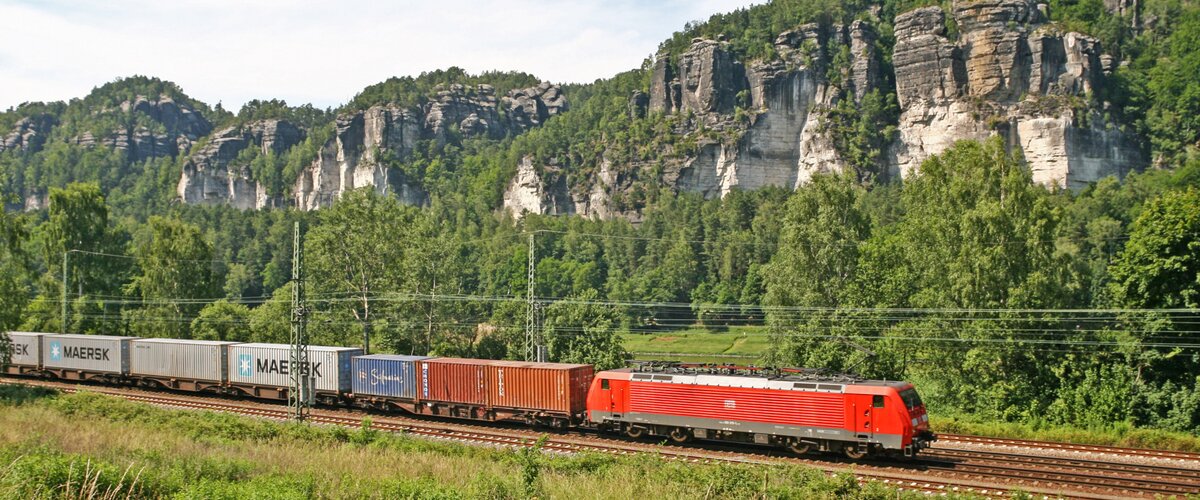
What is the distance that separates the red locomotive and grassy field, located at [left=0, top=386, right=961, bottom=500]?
217 inches

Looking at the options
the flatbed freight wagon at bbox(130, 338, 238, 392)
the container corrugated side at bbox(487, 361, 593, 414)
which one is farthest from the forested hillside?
the container corrugated side at bbox(487, 361, 593, 414)

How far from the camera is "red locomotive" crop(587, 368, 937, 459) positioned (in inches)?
1037

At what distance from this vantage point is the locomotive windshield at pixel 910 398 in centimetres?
2630

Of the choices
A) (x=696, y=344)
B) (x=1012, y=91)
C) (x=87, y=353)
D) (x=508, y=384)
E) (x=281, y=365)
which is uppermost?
(x=1012, y=91)

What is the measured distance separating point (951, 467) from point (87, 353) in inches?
1839

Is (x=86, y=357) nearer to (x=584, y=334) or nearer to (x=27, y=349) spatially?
(x=27, y=349)

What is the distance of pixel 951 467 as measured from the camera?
2653 centimetres

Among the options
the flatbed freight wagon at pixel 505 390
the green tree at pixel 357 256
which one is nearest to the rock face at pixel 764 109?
the green tree at pixel 357 256

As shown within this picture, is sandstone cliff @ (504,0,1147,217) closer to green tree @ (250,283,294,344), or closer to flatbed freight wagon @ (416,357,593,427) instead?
green tree @ (250,283,294,344)

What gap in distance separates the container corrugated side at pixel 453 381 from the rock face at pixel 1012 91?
119824mm

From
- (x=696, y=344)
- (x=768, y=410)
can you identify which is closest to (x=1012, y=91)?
(x=696, y=344)

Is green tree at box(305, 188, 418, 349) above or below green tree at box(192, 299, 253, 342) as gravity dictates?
above

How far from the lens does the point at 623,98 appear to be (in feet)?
634

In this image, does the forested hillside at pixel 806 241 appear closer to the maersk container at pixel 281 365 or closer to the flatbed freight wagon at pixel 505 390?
the flatbed freight wagon at pixel 505 390
